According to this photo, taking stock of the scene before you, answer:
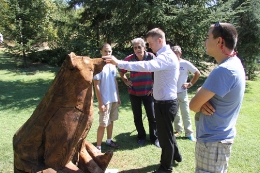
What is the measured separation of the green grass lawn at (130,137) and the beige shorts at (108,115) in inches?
24.9

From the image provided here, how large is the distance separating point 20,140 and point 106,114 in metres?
1.94

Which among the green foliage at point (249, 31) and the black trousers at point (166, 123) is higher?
the green foliage at point (249, 31)

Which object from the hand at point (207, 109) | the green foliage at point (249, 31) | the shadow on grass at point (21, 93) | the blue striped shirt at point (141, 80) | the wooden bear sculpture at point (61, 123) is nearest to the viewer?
the hand at point (207, 109)

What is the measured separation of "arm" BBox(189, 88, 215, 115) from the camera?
78.9 inches

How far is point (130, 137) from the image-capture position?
5.15 meters

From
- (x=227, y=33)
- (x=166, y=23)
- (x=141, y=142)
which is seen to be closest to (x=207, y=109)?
(x=227, y=33)

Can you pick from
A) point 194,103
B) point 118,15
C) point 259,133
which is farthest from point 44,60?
point 194,103

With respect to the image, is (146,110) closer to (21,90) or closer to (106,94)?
(106,94)

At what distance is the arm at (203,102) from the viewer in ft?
6.57

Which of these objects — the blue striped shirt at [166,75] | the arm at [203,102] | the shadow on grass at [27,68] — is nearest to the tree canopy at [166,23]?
the shadow on grass at [27,68]

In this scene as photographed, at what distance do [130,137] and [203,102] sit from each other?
331cm

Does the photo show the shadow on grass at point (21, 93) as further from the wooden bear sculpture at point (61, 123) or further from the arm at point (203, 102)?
the arm at point (203, 102)

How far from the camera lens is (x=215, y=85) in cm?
193

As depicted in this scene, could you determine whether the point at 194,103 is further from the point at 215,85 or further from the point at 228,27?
the point at 228,27
